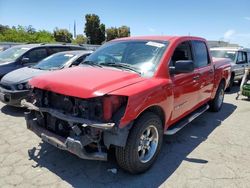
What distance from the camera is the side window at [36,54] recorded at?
8.26m

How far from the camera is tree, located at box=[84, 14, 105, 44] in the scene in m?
55.6

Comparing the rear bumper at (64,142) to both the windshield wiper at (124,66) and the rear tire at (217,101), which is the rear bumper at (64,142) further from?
the rear tire at (217,101)

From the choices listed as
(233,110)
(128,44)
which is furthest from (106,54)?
(233,110)

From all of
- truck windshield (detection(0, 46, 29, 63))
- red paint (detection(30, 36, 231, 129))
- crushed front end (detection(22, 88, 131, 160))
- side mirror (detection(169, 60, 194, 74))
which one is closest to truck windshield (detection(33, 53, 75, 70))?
truck windshield (detection(0, 46, 29, 63))

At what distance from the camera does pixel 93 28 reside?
183 feet

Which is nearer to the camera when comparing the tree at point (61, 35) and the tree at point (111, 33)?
the tree at point (61, 35)

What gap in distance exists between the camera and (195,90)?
16.0 ft

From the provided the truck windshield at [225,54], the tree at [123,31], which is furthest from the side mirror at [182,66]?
the tree at [123,31]

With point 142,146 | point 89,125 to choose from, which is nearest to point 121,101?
point 89,125

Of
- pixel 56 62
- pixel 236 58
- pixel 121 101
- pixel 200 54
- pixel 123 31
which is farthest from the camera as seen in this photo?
pixel 123 31

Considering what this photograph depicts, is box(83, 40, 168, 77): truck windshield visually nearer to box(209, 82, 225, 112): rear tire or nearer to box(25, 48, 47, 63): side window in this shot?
box(209, 82, 225, 112): rear tire

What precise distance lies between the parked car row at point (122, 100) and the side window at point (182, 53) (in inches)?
0.7

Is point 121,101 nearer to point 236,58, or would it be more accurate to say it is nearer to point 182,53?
point 182,53

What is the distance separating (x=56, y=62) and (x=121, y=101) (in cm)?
451
